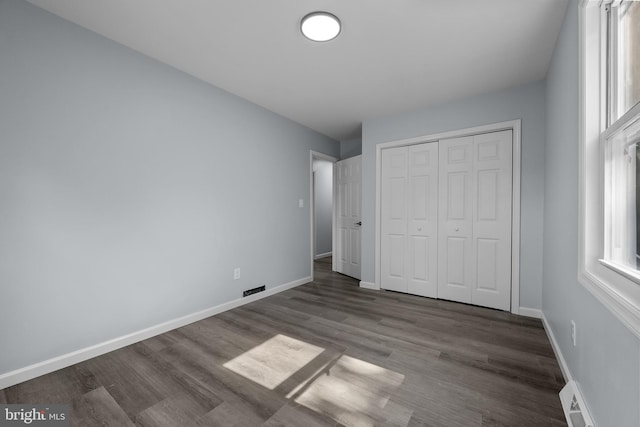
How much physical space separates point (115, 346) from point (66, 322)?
412mm

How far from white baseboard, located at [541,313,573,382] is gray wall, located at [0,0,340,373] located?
2.98 metres

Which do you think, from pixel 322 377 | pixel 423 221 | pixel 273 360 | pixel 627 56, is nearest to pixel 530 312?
pixel 423 221

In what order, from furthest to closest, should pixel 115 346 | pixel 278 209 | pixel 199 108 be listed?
pixel 278 209, pixel 199 108, pixel 115 346

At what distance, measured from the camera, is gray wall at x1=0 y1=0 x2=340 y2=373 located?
172cm

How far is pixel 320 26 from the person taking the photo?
6.32 feet

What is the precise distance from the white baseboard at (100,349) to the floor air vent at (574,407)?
9.52 ft

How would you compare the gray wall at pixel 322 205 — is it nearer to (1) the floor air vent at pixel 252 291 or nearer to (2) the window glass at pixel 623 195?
(1) the floor air vent at pixel 252 291

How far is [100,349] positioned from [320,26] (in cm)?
300

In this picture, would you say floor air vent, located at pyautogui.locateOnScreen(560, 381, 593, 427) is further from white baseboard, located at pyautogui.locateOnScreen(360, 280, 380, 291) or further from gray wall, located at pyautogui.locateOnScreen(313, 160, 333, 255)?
gray wall, located at pyautogui.locateOnScreen(313, 160, 333, 255)

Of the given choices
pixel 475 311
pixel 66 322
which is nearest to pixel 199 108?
pixel 66 322

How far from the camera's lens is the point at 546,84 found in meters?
2.60

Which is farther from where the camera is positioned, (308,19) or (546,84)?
(546,84)

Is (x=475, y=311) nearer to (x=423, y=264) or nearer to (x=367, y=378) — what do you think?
(x=423, y=264)

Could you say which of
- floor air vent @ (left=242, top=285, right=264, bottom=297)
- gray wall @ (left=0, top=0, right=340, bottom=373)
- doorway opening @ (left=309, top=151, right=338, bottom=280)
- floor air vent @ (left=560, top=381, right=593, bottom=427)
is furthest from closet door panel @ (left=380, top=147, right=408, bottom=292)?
doorway opening @ (left=309, top=151, right=338, bottom=280)
